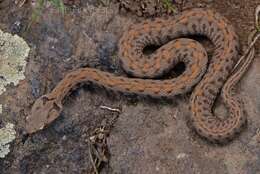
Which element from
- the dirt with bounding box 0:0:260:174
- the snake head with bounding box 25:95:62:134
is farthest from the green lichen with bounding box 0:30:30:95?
the snake head with bounding box 25:95:62:134

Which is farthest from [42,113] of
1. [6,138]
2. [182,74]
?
[182,74]

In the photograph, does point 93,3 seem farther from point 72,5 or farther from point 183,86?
point 183,86

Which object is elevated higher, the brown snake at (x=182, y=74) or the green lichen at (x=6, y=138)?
the brown snake at (x=182, y=74)

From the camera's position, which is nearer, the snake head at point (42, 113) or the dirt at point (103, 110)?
the dirt at point (103, 110)

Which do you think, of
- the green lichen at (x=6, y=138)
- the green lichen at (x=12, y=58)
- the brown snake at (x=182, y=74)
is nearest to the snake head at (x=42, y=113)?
the brown snake at (x=182, y=74)

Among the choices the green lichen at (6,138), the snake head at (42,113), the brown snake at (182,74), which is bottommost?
the green lichen at (6,138)

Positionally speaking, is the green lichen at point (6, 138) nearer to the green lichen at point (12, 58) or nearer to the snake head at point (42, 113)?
the snake head at point (42, 113)

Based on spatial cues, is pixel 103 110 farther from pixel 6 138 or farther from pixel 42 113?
pixel 6 138

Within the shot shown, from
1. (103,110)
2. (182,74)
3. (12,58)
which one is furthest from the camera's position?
(12,58)
